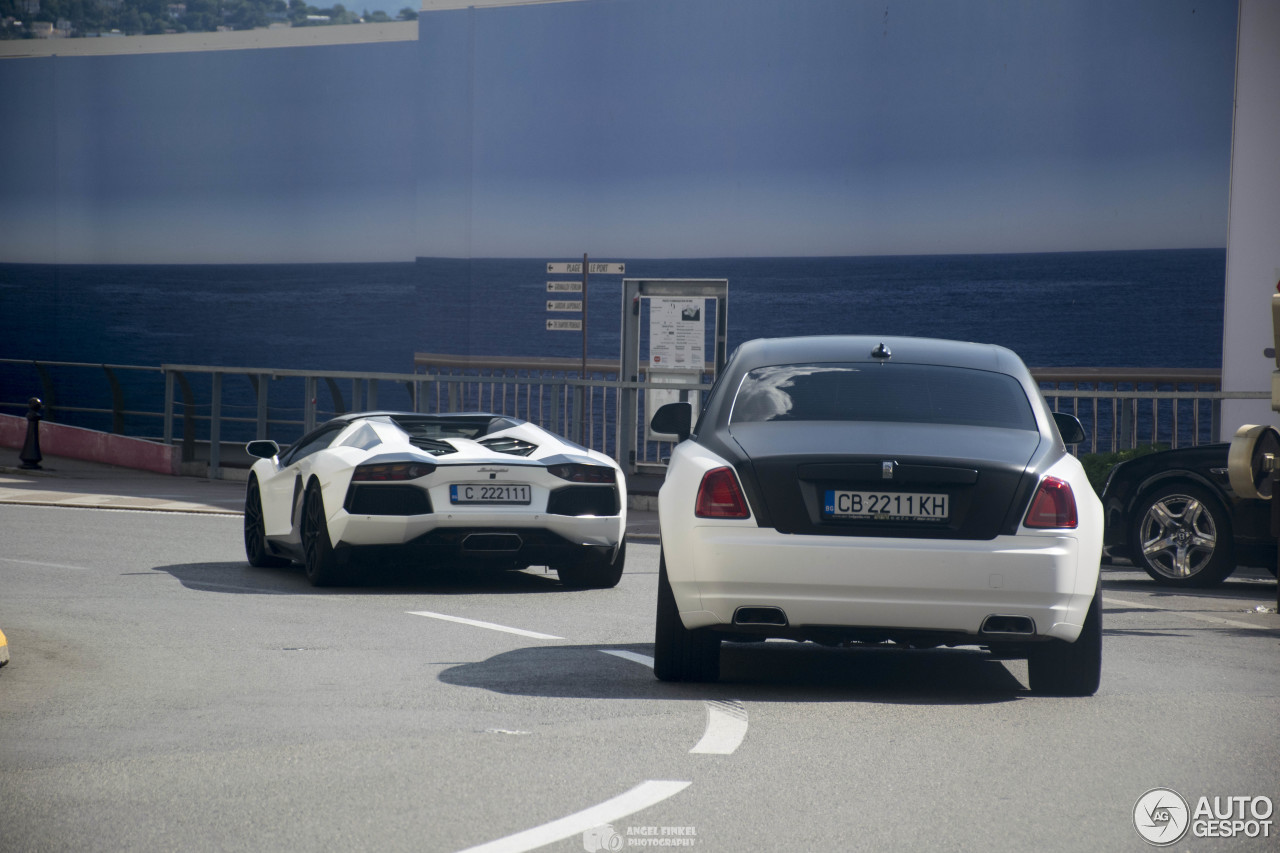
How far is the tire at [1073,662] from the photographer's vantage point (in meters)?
6.77

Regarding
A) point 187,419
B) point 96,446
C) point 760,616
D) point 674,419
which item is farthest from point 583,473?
point 96,446

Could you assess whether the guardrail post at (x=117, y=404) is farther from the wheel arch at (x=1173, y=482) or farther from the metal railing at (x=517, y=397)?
the wheel arch at (x=1173, y=482)

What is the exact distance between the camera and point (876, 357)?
734cm

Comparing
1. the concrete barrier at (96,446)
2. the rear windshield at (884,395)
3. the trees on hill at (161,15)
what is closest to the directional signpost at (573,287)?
the concrete barrier at (96,446)

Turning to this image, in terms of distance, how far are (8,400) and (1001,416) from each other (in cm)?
3048

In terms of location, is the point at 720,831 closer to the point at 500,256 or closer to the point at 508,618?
the point at 508,618

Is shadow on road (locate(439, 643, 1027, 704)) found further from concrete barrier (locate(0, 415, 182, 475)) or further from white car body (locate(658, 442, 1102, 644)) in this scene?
concrete barrier (locate(0, 415, 182, 475))

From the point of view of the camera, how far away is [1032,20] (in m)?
26.7

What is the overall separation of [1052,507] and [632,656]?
221 cm

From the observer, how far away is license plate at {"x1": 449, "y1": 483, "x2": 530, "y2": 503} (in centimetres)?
1023

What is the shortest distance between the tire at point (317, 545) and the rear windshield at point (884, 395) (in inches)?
157

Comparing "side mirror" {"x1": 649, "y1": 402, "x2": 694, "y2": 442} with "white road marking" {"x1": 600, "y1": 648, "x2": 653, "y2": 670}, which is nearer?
"white road marking" {"x1": 600, "y1": 648, "x2": 653, "y2": 670}

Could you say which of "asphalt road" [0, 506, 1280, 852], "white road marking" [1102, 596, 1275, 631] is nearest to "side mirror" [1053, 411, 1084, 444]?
"asphalt road" [0, 506, 1280, 852]

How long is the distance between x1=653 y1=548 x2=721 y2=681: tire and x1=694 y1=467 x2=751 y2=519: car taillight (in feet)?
1.09
